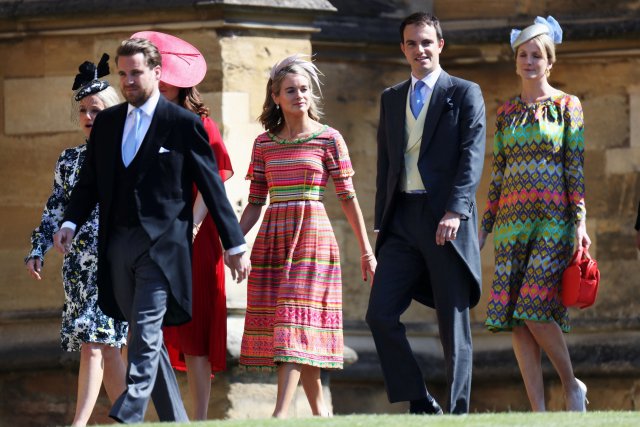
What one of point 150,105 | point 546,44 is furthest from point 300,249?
point 546,44

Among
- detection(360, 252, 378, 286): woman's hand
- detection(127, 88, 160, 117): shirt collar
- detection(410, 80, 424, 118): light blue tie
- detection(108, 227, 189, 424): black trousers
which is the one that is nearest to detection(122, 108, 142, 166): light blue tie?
detection(127, 88, 160, 117): shirt collar

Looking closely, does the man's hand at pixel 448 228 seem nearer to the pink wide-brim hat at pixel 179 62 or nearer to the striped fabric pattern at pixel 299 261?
the striped fabric pattern at pixel 299 261

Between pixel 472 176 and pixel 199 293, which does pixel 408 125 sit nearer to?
pixel 472 176

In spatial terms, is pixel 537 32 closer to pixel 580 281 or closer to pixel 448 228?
pixel 580 281

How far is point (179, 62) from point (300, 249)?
1131 mm

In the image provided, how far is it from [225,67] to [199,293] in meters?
1.63

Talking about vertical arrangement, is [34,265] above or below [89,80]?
below

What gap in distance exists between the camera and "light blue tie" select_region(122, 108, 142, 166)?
8.64 metres

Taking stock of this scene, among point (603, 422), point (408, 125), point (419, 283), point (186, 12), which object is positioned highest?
point (186, 12)

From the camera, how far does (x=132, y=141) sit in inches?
342

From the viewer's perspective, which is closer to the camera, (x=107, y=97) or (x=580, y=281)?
(x=580, y=281)

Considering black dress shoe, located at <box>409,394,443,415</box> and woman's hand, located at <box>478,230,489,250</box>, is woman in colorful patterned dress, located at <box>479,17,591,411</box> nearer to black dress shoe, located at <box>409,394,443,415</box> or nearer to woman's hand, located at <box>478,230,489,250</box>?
woman's hand, located at <box>478,230,489,250</box>

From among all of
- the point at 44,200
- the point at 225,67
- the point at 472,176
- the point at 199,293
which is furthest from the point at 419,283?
the point at 44,200

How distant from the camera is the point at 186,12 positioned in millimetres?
11031
